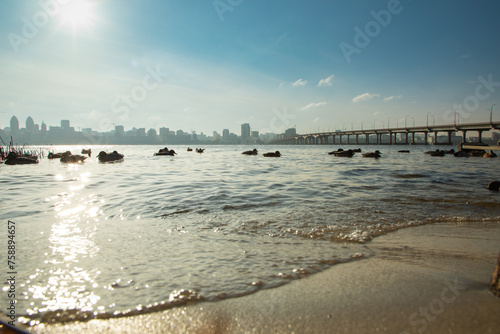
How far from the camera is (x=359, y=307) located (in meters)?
2.43

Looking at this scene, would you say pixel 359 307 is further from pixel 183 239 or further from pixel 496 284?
pixel 183 239

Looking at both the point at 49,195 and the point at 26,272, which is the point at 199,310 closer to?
the point at 26,272

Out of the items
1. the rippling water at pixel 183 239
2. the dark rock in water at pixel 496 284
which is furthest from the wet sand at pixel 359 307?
the rippling water at pixel 183 239

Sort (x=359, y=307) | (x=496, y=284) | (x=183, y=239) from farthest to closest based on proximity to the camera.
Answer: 1. (x=183, y=239)
2. (x=496, y=284)
3. (x=359, y=307)

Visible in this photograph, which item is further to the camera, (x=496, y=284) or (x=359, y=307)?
(x=496, y=284)

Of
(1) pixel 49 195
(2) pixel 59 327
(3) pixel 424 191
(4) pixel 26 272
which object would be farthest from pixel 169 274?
(3) pixel 424 191

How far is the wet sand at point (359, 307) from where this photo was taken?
7.10 ft

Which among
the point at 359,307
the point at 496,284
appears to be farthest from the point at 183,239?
the point at 496,284

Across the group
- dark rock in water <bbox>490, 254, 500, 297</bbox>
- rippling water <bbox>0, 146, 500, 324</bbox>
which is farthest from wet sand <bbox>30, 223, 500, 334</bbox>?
rippling water <bbox>0, 146, 500, 324</bbox>

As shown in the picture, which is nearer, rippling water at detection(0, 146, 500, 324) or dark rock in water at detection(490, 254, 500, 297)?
dark rock in water at detection(490, 254, 500, 297)

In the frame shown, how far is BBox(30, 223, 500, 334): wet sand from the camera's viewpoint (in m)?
2.16

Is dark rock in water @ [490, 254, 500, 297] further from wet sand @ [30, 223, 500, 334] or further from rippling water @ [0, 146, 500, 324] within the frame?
rippling water @ [0, 146, 500, 324]

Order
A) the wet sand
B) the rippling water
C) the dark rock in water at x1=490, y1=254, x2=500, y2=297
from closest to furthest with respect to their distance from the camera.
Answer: the wet sand, the dark rock in water at x1=490, y1=254, x2=500, y2=297, the rippling water

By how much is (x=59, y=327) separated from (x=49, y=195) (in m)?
9.23
